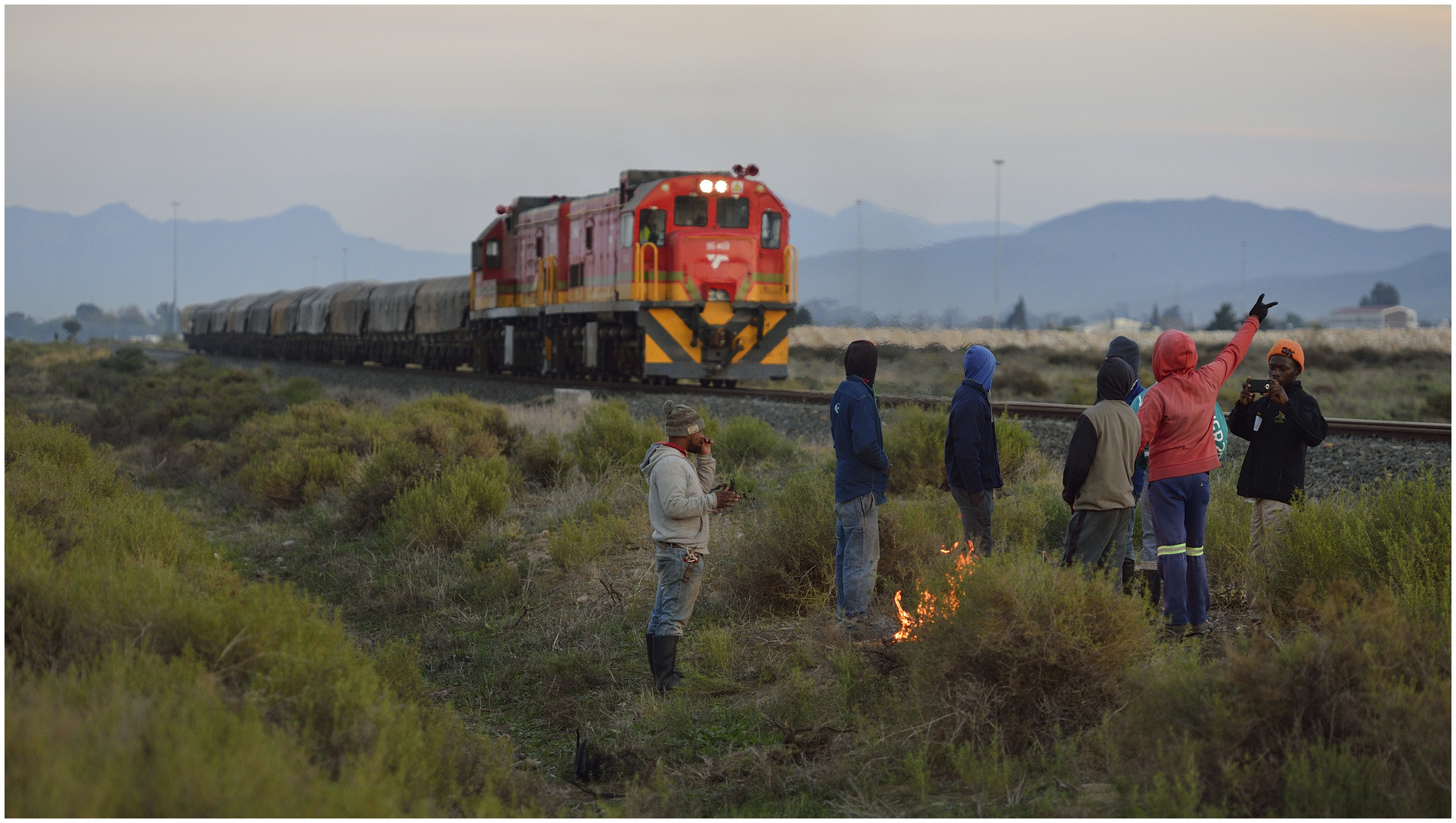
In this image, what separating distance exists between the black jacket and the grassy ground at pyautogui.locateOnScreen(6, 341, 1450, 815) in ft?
1.13

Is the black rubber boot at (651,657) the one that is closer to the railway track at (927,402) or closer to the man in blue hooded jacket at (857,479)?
the man in blue hooded jacket at (857,479)

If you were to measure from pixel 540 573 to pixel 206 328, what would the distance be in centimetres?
6448

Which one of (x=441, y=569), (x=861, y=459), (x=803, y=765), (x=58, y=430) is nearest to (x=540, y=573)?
(x=441, y=569)

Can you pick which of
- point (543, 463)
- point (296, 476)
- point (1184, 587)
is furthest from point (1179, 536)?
point (296, 476)

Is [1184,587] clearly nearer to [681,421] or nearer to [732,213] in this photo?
[681,421]

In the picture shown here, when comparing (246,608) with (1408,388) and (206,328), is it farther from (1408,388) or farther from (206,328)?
(206,328)

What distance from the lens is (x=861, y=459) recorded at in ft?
23.2

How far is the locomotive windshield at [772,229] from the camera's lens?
76.4 ft

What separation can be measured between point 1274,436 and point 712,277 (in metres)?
16.2

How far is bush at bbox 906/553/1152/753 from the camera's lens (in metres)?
5.56

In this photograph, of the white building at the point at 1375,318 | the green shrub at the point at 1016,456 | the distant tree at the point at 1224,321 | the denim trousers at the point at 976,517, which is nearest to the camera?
the denim trousers at the point at 976,517

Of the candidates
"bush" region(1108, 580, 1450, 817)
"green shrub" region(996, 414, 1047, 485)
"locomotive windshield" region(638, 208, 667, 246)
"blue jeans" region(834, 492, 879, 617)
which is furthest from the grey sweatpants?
"locomotive windshield" region(638, 208, 667, 246)

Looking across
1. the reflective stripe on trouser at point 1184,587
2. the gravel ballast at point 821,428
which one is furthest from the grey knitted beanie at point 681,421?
the gravel ballast at point 821,428

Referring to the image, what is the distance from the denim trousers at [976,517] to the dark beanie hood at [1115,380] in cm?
103
